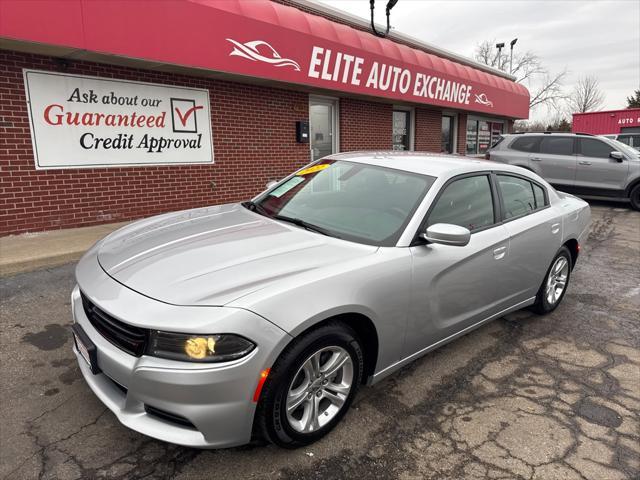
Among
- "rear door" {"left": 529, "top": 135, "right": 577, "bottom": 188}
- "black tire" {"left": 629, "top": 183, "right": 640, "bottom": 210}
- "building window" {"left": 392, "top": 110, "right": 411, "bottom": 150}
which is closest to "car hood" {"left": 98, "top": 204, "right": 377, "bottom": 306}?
"building window" {"left": 392, "top": 110, "right": 411, "bottom": 150}

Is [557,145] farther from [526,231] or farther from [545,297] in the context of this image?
[526,231]

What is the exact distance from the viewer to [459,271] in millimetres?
2957

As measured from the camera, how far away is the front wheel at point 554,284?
410cm

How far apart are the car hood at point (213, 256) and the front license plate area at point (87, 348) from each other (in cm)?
34

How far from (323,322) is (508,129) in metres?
20.7

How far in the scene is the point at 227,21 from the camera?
693 centimetres

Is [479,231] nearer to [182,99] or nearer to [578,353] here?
[578,353]

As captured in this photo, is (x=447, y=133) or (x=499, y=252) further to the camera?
(x=447, y=133)

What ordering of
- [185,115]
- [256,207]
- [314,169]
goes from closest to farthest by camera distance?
1. [256,207]
2. [314,169]
3. [185,115]

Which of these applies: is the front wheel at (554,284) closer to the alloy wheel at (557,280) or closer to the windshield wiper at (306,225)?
the alloy wheel at (557,280)

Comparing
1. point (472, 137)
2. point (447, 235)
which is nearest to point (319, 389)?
point (447, 235)

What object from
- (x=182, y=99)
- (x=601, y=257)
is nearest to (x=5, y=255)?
(x=182, y=99)

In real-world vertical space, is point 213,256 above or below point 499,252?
above

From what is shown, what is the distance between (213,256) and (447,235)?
1371 millimetres
